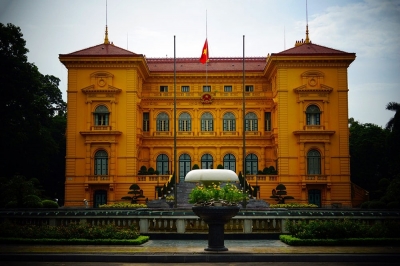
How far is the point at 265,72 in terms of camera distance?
64.4 m

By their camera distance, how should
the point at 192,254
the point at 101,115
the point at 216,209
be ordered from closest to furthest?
the point at 192,254 → the point at 216,209 → the point at 101,115

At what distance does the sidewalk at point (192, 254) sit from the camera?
1906 cm

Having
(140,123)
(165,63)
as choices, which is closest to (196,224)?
(140,123)

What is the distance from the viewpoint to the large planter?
2083 cm

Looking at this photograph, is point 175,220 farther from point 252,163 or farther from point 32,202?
point 252,163

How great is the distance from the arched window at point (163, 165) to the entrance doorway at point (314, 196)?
14.5m

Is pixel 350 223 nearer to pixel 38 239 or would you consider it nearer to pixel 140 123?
pixel 38 239

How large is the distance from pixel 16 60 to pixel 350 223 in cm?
3896

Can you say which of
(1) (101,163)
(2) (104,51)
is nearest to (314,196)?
(1) (101,163)

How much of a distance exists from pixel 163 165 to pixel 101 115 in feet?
28.6

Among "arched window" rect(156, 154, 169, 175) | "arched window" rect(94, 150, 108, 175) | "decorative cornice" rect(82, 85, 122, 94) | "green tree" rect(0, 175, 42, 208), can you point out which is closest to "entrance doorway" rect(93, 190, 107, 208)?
"arched window" rect(94, 150, 108, 175)

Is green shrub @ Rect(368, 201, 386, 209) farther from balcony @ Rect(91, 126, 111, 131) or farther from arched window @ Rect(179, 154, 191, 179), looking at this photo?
balcony @ Rect(91, 126, 111, 131)

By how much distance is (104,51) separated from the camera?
198ft

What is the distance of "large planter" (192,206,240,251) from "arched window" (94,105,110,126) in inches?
1560
